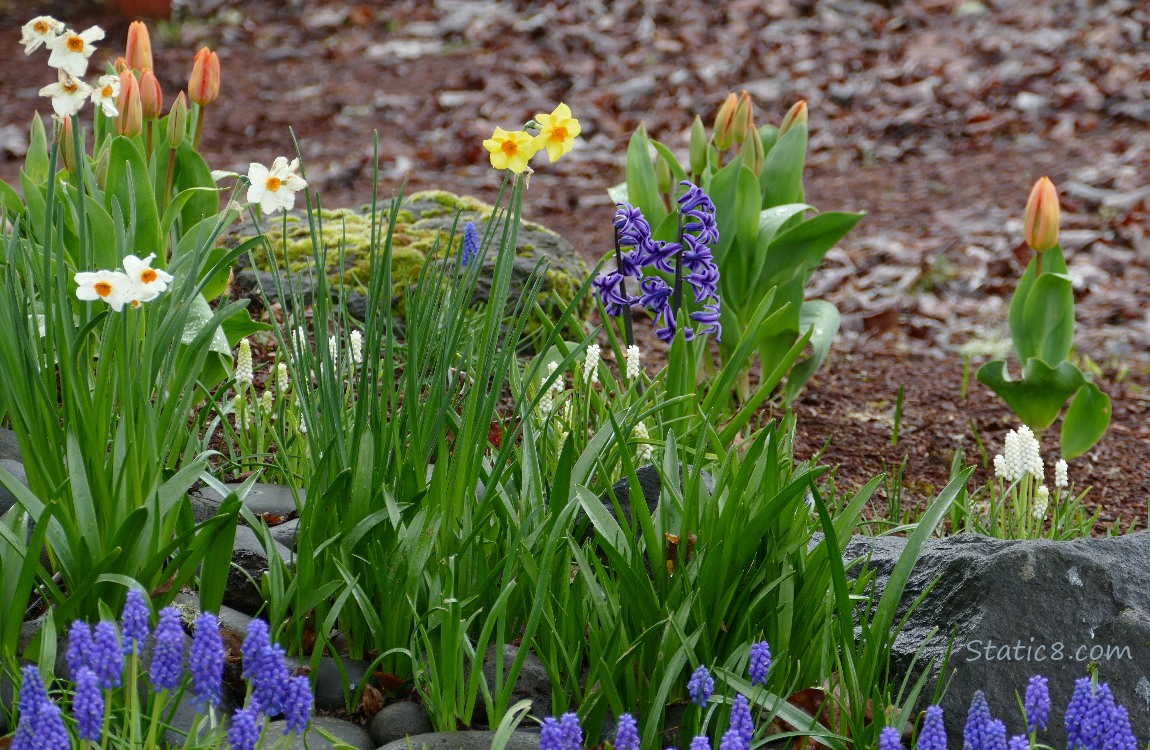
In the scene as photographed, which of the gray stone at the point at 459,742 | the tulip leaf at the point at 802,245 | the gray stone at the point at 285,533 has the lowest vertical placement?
the gray stone at the point at 459,742

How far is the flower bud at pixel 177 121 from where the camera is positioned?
273cm

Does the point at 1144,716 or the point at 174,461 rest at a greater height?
the point at 174,461

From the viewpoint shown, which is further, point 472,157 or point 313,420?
point 472,157

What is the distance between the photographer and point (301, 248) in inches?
139

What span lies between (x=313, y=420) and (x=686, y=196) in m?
1.00

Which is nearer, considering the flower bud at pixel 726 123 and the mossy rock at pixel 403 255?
the flower bud at pixel 726 123

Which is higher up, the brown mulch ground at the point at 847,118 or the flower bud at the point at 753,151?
the flower bud at the point at 753,151

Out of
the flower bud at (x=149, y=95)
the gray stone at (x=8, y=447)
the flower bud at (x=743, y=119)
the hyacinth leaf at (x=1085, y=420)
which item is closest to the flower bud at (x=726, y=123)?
the flower bud at (x=743, y=119)

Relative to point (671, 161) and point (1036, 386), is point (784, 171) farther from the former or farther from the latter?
point (1036, 386)

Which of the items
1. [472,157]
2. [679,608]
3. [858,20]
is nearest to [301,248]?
Answer: [679,608]

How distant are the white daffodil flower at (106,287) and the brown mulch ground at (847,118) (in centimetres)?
189

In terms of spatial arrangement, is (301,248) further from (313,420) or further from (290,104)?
(290,104)

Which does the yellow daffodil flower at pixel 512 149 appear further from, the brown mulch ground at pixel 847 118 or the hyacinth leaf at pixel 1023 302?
the hyacinth leaf at pixel 1023 302

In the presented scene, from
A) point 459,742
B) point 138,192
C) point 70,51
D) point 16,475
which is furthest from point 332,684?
point 70,51
